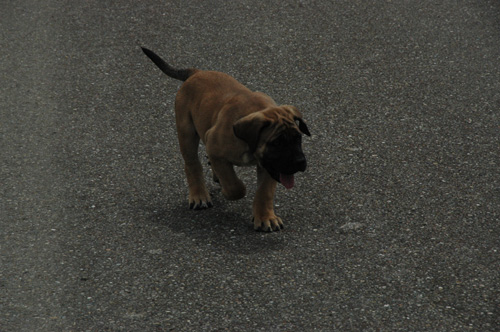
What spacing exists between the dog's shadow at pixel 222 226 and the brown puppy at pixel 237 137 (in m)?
0.10

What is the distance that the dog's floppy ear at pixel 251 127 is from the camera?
4912 millimetres

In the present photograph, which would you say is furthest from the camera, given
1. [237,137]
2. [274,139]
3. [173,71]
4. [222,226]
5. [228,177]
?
[173,71]

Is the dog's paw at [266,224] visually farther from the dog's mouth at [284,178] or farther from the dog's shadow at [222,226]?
the dog's mouth at [284,178]

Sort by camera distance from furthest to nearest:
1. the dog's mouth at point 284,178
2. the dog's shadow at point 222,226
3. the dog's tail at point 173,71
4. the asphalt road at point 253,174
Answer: the dog's tail at point 173,71
the dog's shadow at point 222,226
the dog's mouth at point 284,178
the asphalt road at point 253,174

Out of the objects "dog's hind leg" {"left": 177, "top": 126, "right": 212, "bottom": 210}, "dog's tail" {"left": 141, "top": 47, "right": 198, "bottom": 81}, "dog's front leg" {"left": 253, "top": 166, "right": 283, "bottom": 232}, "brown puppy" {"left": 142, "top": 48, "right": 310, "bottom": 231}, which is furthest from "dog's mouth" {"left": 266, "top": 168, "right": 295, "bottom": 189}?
"dog's tail" {"left": 141, "top": 47, "right": 198, "bottom": 81}

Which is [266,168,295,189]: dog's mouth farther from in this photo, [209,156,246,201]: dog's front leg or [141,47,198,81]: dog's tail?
[141,47,198,81]: dog's tail

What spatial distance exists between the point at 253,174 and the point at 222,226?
936mm

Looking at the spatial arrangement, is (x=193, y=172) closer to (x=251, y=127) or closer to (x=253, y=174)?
(x=253, y=174)

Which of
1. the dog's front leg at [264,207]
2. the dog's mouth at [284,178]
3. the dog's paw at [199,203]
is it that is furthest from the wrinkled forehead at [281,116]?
the dog's paw at [199,203]

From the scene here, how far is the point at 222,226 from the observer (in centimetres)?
546

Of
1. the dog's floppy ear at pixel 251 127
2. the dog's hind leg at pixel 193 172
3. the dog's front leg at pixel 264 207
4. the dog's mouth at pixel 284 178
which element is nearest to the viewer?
the dog's floppy ear at pixel 251 127

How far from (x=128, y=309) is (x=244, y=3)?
613cm

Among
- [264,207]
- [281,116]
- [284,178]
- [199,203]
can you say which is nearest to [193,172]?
[199,203]

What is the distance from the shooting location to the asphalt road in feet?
14.9
